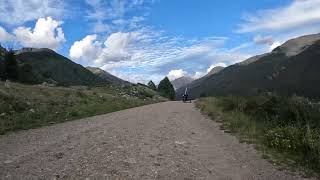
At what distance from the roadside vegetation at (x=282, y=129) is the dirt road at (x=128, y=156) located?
0.61m

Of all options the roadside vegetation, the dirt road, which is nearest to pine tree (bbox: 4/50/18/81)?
the roadside vegetation

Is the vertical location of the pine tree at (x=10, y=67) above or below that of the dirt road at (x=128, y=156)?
above

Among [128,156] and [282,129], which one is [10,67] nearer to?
[282,129]

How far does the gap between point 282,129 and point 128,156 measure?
18.5 ft

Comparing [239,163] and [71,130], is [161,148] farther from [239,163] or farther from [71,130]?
[71,130]

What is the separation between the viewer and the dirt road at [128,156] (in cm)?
969

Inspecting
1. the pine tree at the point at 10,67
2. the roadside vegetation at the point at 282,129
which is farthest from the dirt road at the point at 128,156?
the pine tree at the point at 10,67

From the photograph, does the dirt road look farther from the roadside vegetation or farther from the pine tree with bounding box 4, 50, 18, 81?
the pine tree with bounding box 4, 50, 18, 81

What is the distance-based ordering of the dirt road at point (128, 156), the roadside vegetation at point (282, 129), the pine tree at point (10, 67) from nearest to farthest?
the dirt road at point (128, 156)
the roadside vegetation at point (282, 129)
the pine tree at point (10, 67)

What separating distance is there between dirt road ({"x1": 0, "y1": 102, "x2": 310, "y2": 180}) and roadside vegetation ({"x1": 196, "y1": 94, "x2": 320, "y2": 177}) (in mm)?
609

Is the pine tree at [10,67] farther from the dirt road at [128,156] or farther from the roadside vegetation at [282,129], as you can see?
the dirt road at [128,156]

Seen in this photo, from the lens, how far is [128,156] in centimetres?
1173

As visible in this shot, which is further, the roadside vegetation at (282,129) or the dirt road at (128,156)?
the roadside vegetation at (282,129)

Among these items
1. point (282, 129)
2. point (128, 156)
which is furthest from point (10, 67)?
point (128, 156)
